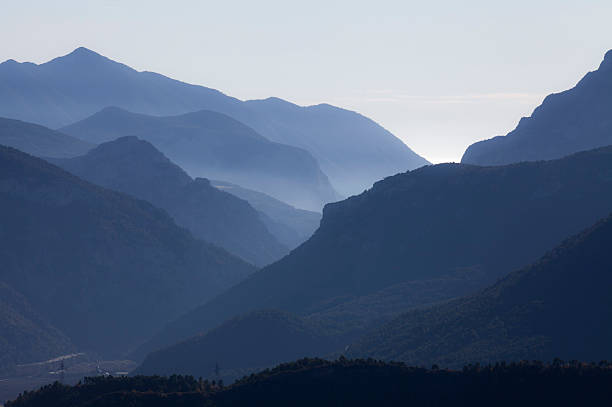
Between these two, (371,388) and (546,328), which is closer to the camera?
(371,388)

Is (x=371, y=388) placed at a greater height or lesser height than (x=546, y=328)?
lesser

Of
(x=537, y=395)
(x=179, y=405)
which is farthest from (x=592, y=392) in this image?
(x=179, y=405)

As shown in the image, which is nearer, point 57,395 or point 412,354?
point 57,395

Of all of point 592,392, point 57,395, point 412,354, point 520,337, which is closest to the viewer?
point 592,392

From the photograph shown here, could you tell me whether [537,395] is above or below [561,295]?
below

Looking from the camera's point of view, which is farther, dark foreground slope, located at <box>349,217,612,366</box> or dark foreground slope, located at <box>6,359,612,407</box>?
dark foreground slope, located at <box>349,217,612,366</box>

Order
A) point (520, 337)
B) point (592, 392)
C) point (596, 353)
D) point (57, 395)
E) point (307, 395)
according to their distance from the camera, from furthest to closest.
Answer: point (520, 337) < point (596, 353) < point (57, 395) < point (307, 395) < point (592, 392)

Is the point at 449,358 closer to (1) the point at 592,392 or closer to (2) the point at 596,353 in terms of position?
(2) the point at 596,353

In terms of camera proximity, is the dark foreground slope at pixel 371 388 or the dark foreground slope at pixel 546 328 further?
the dark foreground slope at pixel 546 328
